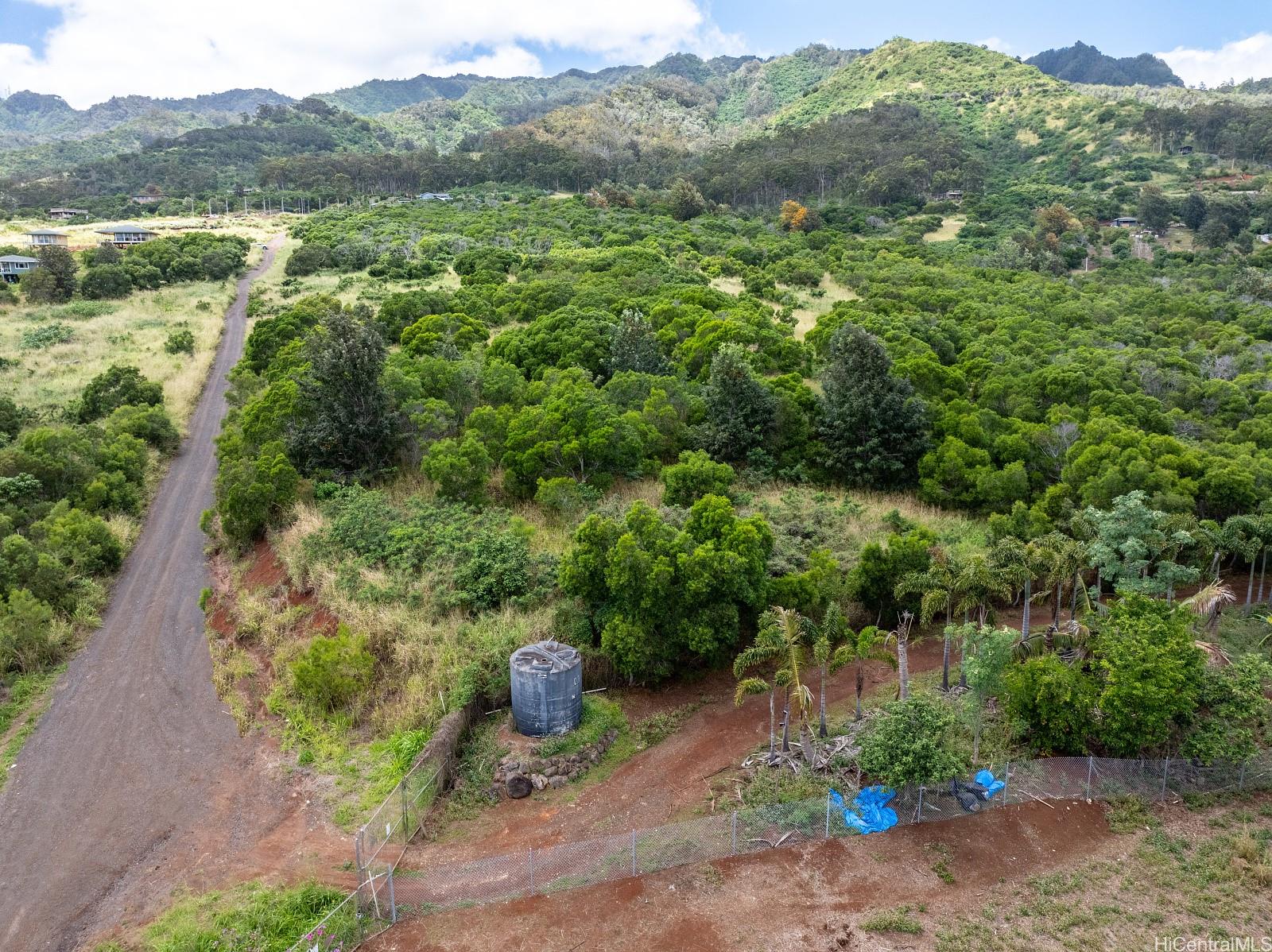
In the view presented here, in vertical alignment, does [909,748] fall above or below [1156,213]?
below

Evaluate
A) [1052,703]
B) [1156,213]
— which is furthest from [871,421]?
[1156,213]

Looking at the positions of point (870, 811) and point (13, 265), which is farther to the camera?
point (13, 265)

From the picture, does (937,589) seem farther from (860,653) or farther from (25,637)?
(25,637)

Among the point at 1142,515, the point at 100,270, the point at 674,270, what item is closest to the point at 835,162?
the point at 674,270

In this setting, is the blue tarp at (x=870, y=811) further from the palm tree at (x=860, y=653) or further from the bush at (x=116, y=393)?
the bush at (x=116, y=393)

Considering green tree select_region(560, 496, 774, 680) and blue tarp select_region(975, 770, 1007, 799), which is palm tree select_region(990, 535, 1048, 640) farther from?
green tree select_region(560, 496, 774, 680)

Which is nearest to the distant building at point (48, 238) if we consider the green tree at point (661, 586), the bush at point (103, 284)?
the bush at point (103, 284)

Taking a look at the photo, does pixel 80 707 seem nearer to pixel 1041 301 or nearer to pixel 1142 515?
pixel 1142 515
